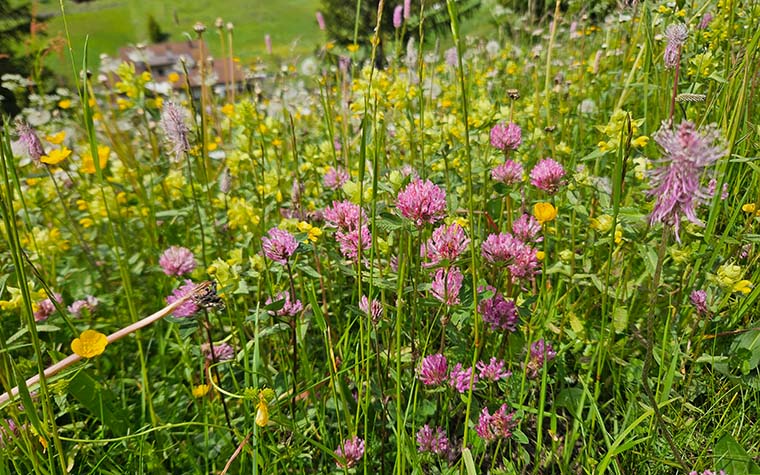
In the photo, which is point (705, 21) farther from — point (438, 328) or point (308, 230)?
point (308, 230)

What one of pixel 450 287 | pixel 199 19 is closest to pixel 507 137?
pixel 450 287

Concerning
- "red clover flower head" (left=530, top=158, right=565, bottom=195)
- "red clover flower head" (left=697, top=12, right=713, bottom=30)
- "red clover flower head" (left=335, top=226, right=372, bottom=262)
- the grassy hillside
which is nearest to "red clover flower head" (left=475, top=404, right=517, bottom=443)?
"red clover flower head" (left=335, top=226, right=372, bottom=262)

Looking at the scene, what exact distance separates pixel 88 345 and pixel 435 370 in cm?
59

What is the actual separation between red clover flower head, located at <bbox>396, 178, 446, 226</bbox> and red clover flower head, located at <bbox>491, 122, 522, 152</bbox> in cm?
53

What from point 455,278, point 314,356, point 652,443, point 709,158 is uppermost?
point 709,158

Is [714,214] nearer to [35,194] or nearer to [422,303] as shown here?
[422,303]

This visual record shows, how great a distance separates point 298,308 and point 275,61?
7.82 ft

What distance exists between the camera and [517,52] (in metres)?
3.73

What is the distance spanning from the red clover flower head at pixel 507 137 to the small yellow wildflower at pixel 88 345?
1.00m

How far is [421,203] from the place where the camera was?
0.88m

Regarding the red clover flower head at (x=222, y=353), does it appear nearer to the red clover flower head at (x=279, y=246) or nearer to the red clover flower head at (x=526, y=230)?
the red clover flower head at (x=279, y=246)

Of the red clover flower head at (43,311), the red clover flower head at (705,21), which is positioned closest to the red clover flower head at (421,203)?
the red clover flower head at (43,311)

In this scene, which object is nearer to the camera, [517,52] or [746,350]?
[746,350]

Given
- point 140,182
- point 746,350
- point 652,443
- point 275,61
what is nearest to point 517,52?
point 275,61
